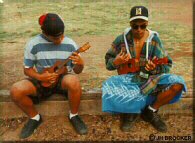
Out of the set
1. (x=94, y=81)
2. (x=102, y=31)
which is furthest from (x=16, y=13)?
(x=94, y=81)

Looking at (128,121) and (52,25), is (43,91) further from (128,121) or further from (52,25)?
(128,121)

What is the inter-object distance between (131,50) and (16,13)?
6.85 meters

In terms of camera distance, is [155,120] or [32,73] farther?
[155,120]

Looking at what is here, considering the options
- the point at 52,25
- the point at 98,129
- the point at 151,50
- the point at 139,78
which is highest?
the point at 52,25

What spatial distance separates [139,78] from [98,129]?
738 millimetres

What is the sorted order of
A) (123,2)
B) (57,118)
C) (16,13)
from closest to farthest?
(57,118) < (16,13) < (123,2)

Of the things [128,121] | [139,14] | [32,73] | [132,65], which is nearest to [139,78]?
[132,65]

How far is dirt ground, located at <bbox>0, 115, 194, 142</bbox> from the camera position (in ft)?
13.3

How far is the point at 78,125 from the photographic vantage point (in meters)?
4.12

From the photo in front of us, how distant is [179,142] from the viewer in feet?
13.1

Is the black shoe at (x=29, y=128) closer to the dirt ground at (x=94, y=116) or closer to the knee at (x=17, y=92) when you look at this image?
the dirt ground at (x=94, y=116)

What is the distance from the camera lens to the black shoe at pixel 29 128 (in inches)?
161

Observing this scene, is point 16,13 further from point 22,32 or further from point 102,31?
point 102,31

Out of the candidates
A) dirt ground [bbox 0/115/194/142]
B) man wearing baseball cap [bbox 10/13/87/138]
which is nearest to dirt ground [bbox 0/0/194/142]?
dirt ground [bbox 0/115/194/142]
